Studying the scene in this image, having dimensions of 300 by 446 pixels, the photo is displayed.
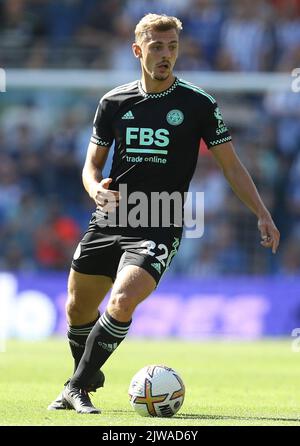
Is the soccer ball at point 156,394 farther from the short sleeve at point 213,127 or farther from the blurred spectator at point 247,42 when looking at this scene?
the blurred spectator at point 247,42

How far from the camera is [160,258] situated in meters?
7.52

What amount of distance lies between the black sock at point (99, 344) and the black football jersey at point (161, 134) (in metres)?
1.01

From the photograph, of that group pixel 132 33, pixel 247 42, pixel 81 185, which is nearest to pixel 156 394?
pixel 81 185

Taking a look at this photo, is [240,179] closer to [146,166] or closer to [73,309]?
[146,166]

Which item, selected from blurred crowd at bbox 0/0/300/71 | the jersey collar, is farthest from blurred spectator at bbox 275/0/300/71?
the jersey collar

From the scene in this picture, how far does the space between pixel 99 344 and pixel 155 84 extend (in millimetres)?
1917

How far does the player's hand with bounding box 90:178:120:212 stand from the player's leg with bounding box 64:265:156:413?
432mm

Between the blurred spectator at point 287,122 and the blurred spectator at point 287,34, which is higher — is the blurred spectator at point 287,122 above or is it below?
below

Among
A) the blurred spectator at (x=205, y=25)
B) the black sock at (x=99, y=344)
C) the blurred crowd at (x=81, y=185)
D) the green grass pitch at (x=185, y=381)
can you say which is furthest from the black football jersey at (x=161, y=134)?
the blurred spectator at (x=205, y=25)

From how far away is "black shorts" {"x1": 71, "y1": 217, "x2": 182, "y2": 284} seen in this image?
7.50 meters

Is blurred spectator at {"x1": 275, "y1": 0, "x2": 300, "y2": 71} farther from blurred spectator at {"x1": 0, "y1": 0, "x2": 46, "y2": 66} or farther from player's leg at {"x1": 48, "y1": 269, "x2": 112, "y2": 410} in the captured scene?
player's leg at {"x1": 48, "y1": 269, "x2": 112, "y2": 410}

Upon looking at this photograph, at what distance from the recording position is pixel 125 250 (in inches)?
301

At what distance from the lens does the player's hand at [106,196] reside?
24.2ft

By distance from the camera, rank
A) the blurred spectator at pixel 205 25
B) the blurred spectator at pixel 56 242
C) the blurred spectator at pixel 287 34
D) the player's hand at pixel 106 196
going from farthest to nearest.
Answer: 1. the blurred spectator at pixel 205 25
2. the blurred spectator at pixel 287 34
3. the blurred spectator at pixel 56 242
4. the player's hand at pixel 106 196
